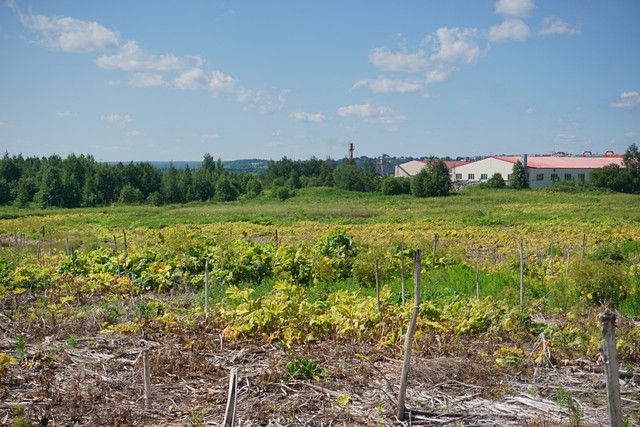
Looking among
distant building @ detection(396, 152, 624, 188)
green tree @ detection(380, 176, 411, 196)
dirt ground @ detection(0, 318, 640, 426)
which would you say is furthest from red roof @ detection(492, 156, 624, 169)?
dirt ground @ detection(0, 318, 640, 426)

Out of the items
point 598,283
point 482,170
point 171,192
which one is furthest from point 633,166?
point 598,283

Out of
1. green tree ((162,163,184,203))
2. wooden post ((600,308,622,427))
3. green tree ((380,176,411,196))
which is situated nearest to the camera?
wooden post ((600,308,622,427))

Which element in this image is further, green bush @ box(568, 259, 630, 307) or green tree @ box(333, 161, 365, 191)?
green tree @ box(333, 161, 365, 191)

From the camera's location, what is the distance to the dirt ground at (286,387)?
565 centimetres

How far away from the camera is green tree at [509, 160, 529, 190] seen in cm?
6938

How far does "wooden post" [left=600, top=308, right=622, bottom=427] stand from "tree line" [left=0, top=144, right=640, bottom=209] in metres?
60.2

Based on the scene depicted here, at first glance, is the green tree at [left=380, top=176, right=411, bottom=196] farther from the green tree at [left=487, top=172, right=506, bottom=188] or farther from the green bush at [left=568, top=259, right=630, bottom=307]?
the green bush at [left=568, top=259, right=630, bottom=307]

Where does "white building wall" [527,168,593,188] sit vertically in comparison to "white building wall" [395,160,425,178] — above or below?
below

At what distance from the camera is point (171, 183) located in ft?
233

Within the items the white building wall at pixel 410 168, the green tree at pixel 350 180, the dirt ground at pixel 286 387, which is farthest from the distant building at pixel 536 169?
the dirt ground at pixel 286 387

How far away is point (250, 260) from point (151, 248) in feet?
9.12

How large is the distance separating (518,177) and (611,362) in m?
69.5

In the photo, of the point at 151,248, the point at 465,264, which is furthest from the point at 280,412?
the point at 465,264

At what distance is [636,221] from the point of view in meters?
30.0
